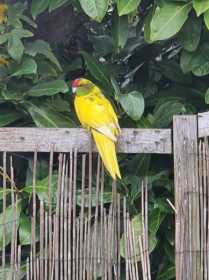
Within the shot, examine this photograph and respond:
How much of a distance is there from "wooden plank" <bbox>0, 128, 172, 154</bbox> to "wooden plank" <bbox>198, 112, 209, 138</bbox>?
0.39ft

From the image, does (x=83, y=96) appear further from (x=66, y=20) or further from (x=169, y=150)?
(x=66, y=20)

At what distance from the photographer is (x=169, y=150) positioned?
8.08 ft

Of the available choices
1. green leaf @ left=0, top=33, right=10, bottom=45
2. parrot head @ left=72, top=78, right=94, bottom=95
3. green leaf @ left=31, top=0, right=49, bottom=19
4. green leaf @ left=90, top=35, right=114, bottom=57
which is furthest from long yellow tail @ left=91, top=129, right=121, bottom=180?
green leaf @ left=90, top=35, right=114, bottom=57

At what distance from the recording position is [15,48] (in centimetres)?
264

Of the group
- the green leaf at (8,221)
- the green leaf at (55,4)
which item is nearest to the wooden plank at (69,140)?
the green leaf at (8,221)

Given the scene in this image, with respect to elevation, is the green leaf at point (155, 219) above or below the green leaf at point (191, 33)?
below

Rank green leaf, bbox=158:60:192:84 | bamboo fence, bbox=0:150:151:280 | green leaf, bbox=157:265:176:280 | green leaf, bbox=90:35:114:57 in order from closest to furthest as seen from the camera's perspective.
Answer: bamboo fence, bbox=0:150:151:280, green leaf, bbox=157:265:176:280, green leaf, bbox=158:60:192:84, green leaf, bbox=90:35:114:57

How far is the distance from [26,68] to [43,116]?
0.72 ft

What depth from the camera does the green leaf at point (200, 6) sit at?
250 cm

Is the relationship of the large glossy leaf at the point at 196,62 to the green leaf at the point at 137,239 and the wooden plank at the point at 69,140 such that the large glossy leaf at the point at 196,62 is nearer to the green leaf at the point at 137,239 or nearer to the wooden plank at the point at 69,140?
the wooden plank at the point at 69,140

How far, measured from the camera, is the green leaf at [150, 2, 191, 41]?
258 cm

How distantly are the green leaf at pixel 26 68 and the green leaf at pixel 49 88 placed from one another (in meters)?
0.09

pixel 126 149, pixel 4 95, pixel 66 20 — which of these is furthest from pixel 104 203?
pixel 66 20

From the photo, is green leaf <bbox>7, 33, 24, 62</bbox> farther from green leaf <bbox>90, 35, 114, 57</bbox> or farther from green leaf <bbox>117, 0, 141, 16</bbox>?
green leaf <bbox>90, 35, 114, 57</bbox>
